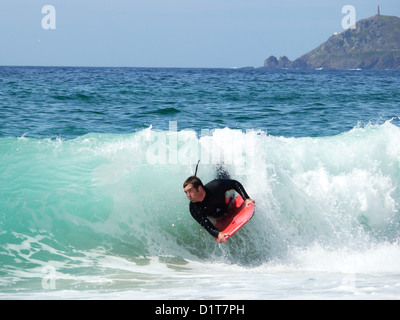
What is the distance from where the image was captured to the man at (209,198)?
5750 mm

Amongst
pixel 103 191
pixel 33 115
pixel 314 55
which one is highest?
pixel 314 55

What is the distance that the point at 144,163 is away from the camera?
26.6 ft

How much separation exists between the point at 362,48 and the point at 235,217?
165357 mm

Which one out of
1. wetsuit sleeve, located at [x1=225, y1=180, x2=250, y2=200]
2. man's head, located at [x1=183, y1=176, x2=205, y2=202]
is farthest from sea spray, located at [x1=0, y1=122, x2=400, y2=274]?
man's head, located at [x1=183, y1=176, x2=205, y2=202]

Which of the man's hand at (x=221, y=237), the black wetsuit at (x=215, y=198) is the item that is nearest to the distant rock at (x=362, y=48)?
the black wetsuit at (x=215, y=198)

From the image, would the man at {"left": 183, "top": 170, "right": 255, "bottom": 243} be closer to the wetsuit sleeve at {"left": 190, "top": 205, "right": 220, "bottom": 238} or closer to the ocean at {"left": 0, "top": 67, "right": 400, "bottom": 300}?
the wetsuit sleeve at {"left": 190, "top": 205, "right": 220, "bottom": 238}

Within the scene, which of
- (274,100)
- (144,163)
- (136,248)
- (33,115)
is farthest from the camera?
(274,100)

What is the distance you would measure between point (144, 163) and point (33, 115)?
8133 mm

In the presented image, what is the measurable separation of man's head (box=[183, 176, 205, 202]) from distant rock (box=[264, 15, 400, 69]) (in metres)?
155

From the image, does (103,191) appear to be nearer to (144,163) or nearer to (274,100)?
(144,163)

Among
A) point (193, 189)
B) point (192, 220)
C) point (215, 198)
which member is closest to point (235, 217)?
point (215, 198)

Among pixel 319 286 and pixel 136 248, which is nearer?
pixel 319 286
